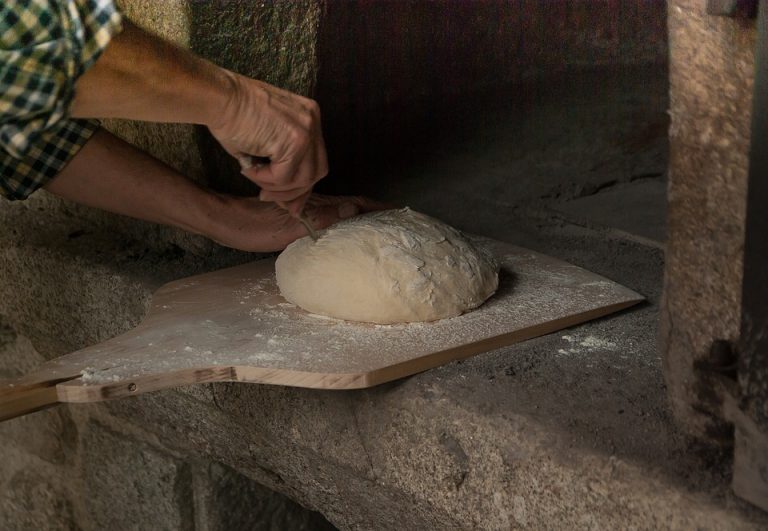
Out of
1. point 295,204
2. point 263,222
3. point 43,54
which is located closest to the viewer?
point 43,54

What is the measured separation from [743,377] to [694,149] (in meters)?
0.24

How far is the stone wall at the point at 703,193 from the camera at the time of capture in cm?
96

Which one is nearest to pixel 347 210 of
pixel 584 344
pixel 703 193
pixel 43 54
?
pixel 584 344

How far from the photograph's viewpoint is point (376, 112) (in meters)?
2.26

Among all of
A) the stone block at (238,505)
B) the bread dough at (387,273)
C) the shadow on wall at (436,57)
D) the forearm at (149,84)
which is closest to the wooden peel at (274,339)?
the bread dough at (387,273)

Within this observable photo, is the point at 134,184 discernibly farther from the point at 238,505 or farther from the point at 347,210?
the point at 238,505

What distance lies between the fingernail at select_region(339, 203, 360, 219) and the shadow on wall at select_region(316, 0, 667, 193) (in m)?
0.31

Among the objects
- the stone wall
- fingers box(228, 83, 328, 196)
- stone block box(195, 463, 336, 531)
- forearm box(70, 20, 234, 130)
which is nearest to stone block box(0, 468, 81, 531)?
stone block box(195, 463, 336, 531)

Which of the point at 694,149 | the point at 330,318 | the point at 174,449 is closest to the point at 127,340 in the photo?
the point at 330,318

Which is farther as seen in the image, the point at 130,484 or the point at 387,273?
the point at 130,484

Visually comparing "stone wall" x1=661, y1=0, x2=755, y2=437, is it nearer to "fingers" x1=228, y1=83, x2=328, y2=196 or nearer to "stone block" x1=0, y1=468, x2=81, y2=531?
"fingers" x1=228, y1=83, x2=328, y2=196

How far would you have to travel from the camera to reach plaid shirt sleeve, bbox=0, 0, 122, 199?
120 cm

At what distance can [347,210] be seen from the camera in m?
1.78

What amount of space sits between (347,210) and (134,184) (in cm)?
38
